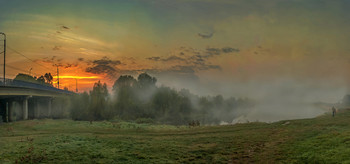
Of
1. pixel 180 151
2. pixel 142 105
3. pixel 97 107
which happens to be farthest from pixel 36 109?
pixel 180 151

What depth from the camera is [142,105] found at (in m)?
117

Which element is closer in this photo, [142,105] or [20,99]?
[20,99]

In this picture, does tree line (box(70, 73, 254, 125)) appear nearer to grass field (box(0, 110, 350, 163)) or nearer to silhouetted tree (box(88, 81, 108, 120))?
silhouetted tree (box(88, 81, 108, 120))

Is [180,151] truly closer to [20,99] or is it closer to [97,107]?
[20,99]

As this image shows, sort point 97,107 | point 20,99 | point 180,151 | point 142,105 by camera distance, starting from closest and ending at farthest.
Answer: point 180,151 < point 20,99 < point 97,107 < point 142,105

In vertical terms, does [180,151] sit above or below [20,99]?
below

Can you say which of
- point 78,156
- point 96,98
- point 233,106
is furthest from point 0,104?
point 233,106

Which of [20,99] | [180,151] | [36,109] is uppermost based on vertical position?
[20,99]

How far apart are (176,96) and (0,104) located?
75.2m

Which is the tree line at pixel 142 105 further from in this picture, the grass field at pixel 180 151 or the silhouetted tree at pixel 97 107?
the grass field at pixel 180 151

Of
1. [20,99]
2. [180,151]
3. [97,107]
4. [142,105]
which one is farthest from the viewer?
[142,105]

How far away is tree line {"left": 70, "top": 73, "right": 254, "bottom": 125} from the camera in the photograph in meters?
102

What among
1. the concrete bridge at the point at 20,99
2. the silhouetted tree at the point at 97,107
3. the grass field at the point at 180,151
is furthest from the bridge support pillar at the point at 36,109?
the grass field at the point at 180,151

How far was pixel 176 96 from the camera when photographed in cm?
12300
